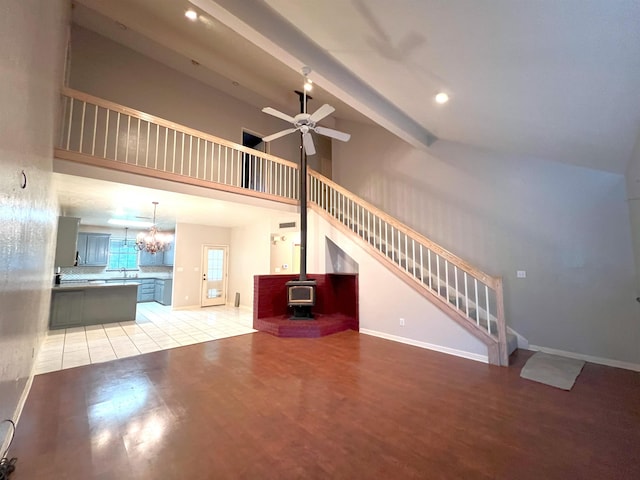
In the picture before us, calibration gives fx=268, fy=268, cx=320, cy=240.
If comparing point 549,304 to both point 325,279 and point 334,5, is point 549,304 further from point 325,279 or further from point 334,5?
point 334,5

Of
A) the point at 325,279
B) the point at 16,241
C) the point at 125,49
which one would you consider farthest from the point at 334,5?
the point at 125,49

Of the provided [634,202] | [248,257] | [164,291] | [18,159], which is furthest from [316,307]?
[164,291]

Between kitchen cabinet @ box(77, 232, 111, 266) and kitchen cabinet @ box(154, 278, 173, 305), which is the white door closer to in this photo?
kitchen cabinet @ box(154, 278, 173, 305)

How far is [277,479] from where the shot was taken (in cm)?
170

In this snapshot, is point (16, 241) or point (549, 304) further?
point (549, 304)

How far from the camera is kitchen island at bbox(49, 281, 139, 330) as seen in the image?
554 cm

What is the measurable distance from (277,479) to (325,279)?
435cm

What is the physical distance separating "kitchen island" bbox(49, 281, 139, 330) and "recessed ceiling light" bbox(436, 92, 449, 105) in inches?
288

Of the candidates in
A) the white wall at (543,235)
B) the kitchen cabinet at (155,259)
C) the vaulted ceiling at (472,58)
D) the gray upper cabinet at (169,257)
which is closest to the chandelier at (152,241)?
the gray upper cabinet at (169,257)

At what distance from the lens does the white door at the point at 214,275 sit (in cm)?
851

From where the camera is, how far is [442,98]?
3604 mm

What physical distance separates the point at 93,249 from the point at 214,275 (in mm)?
3918

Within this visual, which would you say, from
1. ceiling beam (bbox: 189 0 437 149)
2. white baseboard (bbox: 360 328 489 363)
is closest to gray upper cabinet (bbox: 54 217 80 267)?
ceiling beam (bbox: 189 0 437 149)

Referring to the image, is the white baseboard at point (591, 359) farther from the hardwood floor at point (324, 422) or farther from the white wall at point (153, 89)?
the white wall at point (153, 89)
